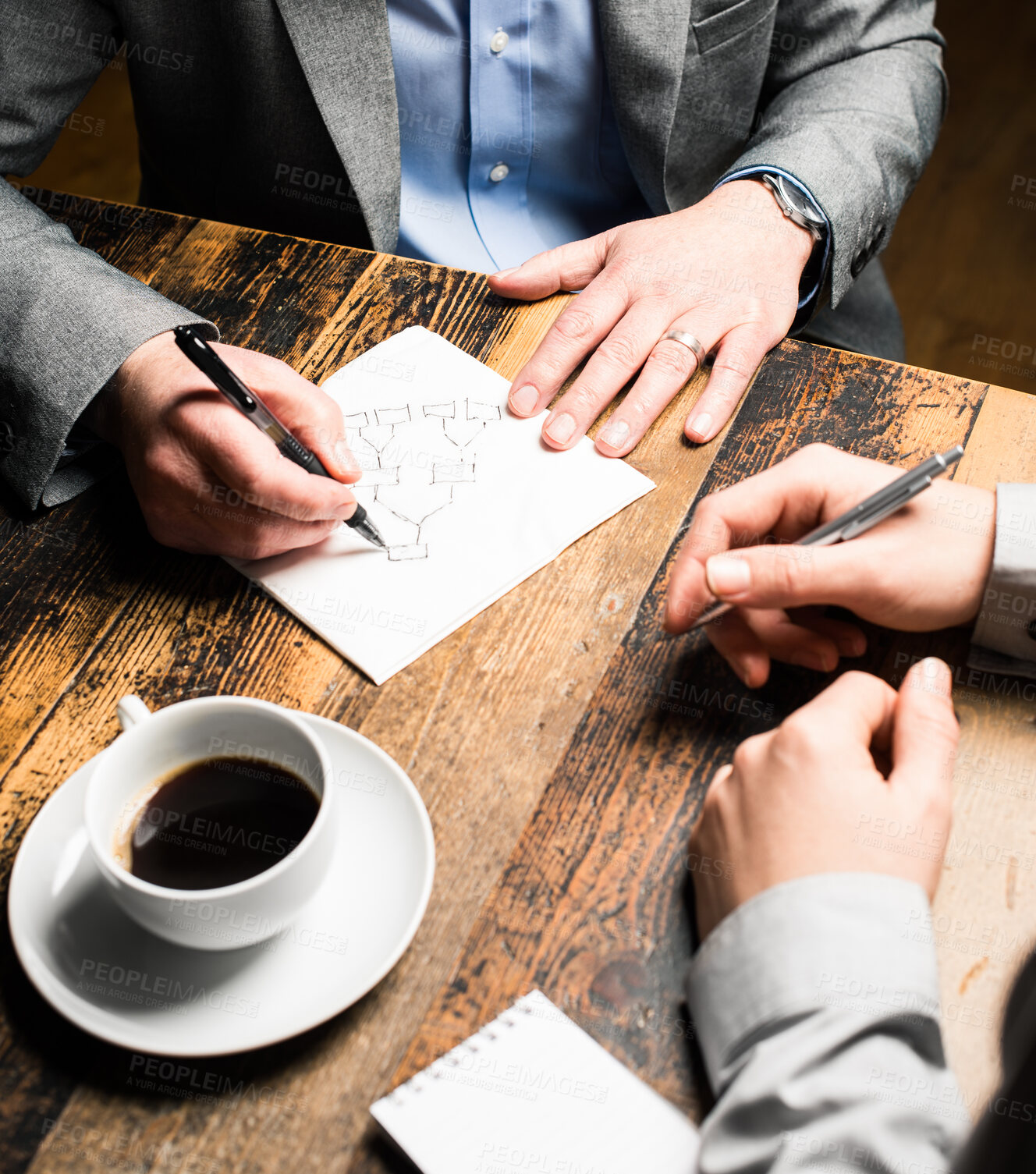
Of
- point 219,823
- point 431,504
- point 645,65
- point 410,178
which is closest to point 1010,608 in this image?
point 431,504

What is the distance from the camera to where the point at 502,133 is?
106cm

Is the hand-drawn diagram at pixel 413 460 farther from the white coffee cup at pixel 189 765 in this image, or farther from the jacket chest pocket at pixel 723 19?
the jacket chest pocket at pixel 723 19

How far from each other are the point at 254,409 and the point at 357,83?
1.48 ft

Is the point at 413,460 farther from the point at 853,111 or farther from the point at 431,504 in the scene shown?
the point at 853,111

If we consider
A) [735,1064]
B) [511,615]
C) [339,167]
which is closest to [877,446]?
[511,615]

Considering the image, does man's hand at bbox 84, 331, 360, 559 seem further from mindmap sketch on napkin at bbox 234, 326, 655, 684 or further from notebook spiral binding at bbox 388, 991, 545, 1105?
notebook spiral binding at bbox 388, 991, 545, 1105

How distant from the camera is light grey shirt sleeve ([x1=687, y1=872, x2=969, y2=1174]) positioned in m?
0.44

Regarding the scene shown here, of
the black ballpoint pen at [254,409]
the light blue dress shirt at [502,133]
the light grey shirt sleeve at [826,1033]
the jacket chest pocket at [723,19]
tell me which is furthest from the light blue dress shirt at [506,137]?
the light grey shirt sleeve at [826,1033]

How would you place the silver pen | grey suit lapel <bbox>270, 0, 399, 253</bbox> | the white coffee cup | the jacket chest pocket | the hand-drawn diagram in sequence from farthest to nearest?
the jacket chest pocket < grey suit lapel <bbox>270, 0, 399, 253</bbox> < the hand-drawn diagram < the silver pen < the white coffee cup

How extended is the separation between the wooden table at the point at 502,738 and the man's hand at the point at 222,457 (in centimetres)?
4

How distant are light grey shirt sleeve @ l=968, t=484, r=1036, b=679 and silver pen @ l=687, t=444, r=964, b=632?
0.08 meters

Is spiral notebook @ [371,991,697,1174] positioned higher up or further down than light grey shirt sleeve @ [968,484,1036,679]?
further down

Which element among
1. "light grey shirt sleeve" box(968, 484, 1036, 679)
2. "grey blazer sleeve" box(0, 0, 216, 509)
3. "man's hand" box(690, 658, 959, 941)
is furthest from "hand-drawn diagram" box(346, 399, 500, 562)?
"light grey shirt sleeve" box(968, 484, 1036, 679)

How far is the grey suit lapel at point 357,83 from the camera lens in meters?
0.88
